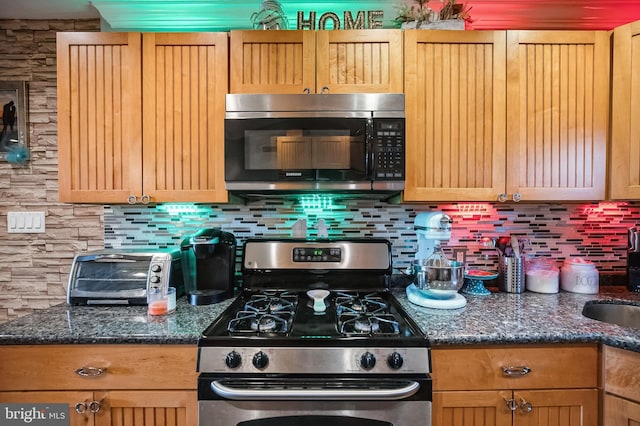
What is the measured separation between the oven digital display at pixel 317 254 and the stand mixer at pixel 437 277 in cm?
40

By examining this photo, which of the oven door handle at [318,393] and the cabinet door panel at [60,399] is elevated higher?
the oven door handle at [318,393]

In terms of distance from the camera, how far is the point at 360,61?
156 centimetres

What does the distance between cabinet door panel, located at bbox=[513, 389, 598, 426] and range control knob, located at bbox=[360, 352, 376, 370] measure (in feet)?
1.77

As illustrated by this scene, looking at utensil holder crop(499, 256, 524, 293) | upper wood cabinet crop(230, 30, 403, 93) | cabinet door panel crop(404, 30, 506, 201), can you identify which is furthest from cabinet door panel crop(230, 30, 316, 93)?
utensil holder crop(499, 256, 524, 293)

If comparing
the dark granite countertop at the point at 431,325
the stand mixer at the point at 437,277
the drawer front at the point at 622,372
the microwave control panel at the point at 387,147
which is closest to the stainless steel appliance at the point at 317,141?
the microwave control panel at the point at 387,147

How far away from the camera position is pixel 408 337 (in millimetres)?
1160

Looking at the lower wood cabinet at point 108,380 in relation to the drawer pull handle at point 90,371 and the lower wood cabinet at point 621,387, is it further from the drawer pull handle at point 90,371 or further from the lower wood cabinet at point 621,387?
the lower wood cabinet at point 621,387

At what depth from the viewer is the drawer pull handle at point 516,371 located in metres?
1.19

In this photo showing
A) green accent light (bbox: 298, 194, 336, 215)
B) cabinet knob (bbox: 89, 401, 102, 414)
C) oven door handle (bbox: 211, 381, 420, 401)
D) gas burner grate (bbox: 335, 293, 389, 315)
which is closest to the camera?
oven door handle (bbox: 211, 381, 420, 401)

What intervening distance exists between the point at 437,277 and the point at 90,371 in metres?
1.40

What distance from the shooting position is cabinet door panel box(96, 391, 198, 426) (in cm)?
119

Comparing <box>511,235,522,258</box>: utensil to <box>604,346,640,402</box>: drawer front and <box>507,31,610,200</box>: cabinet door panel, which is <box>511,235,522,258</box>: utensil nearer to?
<box>507,31,610,200</box>: cabinet door panel

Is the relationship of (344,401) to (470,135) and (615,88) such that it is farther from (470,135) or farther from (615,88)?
(615,88)

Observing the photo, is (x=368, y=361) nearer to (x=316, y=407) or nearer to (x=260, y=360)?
(x=316, y=407)
